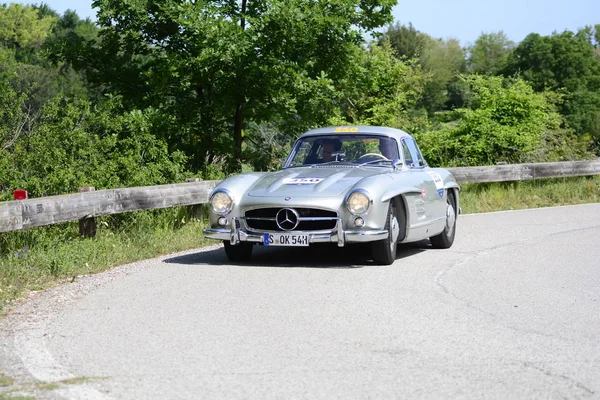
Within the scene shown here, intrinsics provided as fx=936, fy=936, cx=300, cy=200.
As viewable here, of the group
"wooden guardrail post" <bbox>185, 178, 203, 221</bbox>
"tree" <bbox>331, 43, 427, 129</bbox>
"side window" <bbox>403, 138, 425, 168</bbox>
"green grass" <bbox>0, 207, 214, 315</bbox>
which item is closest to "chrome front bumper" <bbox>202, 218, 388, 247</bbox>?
"green grass" <bbox>0, 207, 214, 315</bbox>

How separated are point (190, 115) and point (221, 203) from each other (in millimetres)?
9747

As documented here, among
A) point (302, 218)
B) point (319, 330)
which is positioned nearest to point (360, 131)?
point (302, 218)

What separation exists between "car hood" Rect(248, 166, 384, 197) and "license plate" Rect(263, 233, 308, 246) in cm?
45

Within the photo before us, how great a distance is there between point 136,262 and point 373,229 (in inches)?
110

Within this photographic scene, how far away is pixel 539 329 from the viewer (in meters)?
6.77

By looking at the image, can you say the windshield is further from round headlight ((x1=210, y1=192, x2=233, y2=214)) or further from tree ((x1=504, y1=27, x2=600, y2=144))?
tree ((x1=504, y1=27, x2=600, y2=144))

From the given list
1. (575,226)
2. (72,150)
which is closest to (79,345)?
(72,150)

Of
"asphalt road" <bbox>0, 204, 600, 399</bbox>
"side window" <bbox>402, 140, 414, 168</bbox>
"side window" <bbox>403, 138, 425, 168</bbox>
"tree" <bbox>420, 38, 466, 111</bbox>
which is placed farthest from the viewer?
"tree" <bbox>420, 38, 466, 111</bbox>

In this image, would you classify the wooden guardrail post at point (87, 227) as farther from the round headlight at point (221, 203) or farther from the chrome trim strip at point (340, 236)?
the chrome trim strip at point (340, 236)

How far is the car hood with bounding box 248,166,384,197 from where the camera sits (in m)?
10.2

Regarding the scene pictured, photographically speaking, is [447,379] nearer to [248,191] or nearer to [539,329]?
[539,329]

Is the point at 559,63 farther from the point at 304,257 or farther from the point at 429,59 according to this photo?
the point at 304,257

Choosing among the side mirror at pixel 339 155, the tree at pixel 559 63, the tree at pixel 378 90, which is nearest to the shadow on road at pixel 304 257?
the side mirror at pixel 339 155

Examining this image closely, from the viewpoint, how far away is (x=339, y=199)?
392 inches
